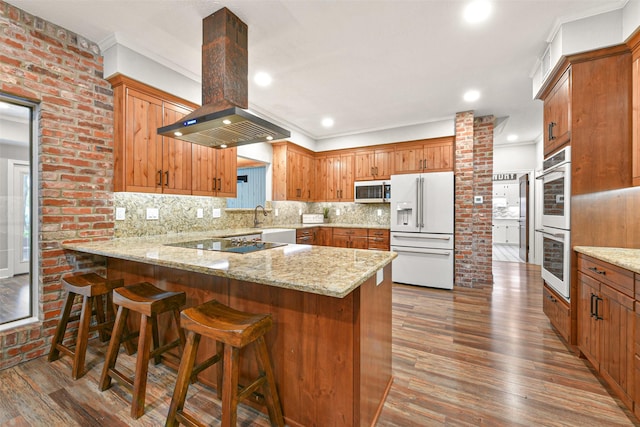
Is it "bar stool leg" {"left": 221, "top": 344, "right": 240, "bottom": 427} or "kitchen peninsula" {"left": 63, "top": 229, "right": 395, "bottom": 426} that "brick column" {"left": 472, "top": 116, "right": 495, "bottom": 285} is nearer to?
"kitchen peninsula" {"left": 63, "top": 229, "right": 395, "bottom": 426}

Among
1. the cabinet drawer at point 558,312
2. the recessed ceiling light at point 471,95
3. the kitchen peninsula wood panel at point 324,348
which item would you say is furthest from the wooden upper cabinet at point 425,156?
the kitchen peninsula wood panel at point 324,348

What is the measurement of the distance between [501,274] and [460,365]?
3.73 meters

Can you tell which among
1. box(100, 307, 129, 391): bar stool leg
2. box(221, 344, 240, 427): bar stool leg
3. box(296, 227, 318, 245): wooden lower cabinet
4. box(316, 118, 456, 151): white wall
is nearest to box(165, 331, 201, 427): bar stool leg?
box(221, 344, 240, 427): bar stool leg

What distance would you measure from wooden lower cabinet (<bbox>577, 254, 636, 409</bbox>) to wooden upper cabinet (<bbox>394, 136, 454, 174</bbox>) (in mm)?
2650

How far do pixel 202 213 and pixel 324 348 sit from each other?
2768 mm

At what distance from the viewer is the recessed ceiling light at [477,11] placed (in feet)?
6.61

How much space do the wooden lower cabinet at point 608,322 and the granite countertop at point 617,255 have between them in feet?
0.18

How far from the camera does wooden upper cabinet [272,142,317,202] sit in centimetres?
497

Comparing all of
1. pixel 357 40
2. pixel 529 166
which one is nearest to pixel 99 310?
pixel 357 40

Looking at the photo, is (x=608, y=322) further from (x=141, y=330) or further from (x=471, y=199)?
(x=141, y=330)

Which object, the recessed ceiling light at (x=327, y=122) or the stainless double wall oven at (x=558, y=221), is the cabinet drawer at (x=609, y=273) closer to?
the stainless double wall oven at (x=558, y=221)

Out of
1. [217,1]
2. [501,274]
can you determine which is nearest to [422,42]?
[217,1]

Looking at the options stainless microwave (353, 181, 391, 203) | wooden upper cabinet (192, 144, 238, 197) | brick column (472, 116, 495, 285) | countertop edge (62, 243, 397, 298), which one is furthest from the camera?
stainless microwave (353, 181, 391, 203)

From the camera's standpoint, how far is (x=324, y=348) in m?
1.40
